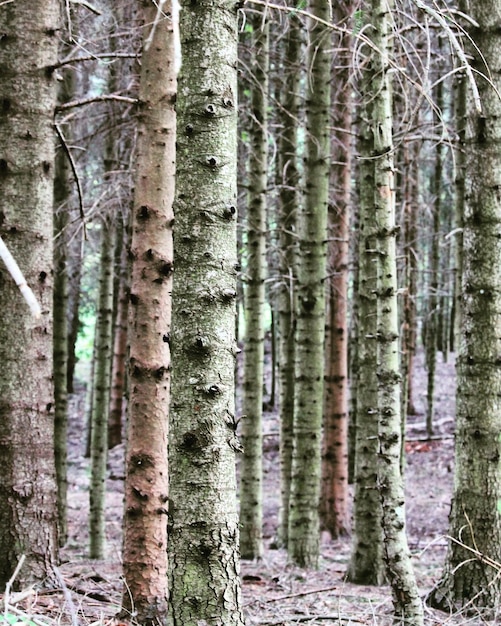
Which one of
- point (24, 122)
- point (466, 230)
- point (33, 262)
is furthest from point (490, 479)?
point (24, 122)

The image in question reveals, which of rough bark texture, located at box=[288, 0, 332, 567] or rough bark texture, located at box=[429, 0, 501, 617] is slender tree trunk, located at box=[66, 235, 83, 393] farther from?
rough bark texture, located at box=[429, 0, 501, 617]

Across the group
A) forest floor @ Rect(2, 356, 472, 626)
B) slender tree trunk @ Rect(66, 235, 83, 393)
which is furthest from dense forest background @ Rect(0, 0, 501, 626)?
slender tree trunk @ Rect(66, 235, 83, 393)

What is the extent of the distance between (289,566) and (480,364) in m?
3.83

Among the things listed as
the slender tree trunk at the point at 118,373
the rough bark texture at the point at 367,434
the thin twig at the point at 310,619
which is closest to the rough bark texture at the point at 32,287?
the thin twig at the point at 310,619

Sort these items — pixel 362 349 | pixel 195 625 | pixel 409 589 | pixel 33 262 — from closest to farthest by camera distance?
pixel 195 625 → pixel 409 589 → pixel 33 262 → pixel 362 349

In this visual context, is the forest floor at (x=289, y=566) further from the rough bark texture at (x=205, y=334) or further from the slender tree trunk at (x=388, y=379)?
the rough bark texture at (x=205, y=334)

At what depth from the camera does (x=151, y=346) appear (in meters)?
4.52

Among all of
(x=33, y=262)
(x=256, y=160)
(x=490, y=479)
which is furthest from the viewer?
(x=256, y=160)

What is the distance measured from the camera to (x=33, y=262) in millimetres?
4637

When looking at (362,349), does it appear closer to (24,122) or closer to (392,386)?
(392,386)

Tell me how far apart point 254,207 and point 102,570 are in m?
4.52

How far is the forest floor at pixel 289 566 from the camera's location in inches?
168

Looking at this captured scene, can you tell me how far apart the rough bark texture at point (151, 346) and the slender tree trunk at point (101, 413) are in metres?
4.76

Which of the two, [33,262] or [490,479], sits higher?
[33,262]
